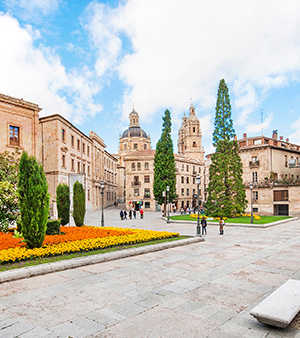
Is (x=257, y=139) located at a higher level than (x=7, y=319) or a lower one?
higher

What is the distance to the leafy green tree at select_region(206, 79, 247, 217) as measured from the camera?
110ft

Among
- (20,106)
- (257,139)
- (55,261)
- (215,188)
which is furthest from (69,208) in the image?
(257,139)

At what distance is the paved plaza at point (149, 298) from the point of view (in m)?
5.50

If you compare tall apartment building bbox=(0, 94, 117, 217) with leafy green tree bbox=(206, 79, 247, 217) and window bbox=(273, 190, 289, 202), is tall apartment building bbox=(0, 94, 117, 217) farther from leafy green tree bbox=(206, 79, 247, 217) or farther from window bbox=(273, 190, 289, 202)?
window bbox=(273, 190, 289, 202)

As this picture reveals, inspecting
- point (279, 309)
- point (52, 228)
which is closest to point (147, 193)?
point (52, 228)

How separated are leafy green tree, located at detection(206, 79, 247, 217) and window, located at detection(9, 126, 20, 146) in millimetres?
22084

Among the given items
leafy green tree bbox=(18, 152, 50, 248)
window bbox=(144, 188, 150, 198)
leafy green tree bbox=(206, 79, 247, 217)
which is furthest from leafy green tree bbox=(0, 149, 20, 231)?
window bbox=(144, 188, 150, 198)

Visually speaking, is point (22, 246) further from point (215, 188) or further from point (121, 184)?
point (121, 184)

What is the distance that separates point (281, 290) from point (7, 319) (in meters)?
5.92

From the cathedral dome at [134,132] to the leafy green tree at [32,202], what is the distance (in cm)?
9893

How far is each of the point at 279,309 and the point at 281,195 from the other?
40435 millimetres

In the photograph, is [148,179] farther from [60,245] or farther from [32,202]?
[32,202]

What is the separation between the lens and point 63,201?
20.3 metres

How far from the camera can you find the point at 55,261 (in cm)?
1031
